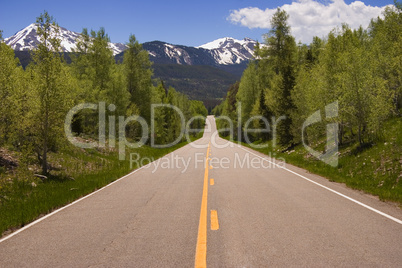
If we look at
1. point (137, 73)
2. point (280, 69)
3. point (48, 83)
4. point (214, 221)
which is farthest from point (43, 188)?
point (137, 73)

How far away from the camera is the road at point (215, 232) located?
14.9 ft

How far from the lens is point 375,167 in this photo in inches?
497

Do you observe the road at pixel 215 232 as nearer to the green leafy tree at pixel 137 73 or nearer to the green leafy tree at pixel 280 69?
the green leafy tree at pixel 280 69

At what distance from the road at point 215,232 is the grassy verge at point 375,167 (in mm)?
1539

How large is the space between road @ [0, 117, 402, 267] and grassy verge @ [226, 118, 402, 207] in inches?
60.6

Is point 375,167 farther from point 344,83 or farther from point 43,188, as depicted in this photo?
point 43,188

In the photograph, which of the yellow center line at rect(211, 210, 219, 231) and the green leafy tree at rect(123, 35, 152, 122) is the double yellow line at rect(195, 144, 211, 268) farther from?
the green leafy tree at rect(123, 35, 152, 122)

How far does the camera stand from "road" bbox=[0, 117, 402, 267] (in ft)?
14.9

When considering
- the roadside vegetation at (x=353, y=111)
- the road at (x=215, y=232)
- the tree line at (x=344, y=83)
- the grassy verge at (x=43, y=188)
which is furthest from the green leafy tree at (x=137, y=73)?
the road at (x=215, y=232)

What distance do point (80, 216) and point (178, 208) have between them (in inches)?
101

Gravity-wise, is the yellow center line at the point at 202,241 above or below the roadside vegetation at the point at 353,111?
below

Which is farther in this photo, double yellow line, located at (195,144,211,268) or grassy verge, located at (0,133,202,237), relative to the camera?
grassy verge, located at (0,133,202,237)

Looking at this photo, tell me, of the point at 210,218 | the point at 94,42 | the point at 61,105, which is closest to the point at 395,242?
the point at 210,218

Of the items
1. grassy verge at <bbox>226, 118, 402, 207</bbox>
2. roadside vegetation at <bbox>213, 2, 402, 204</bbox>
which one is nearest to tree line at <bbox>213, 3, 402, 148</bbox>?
roadside vegetation at <bbox>213, 2, 402, 204</bbox>
